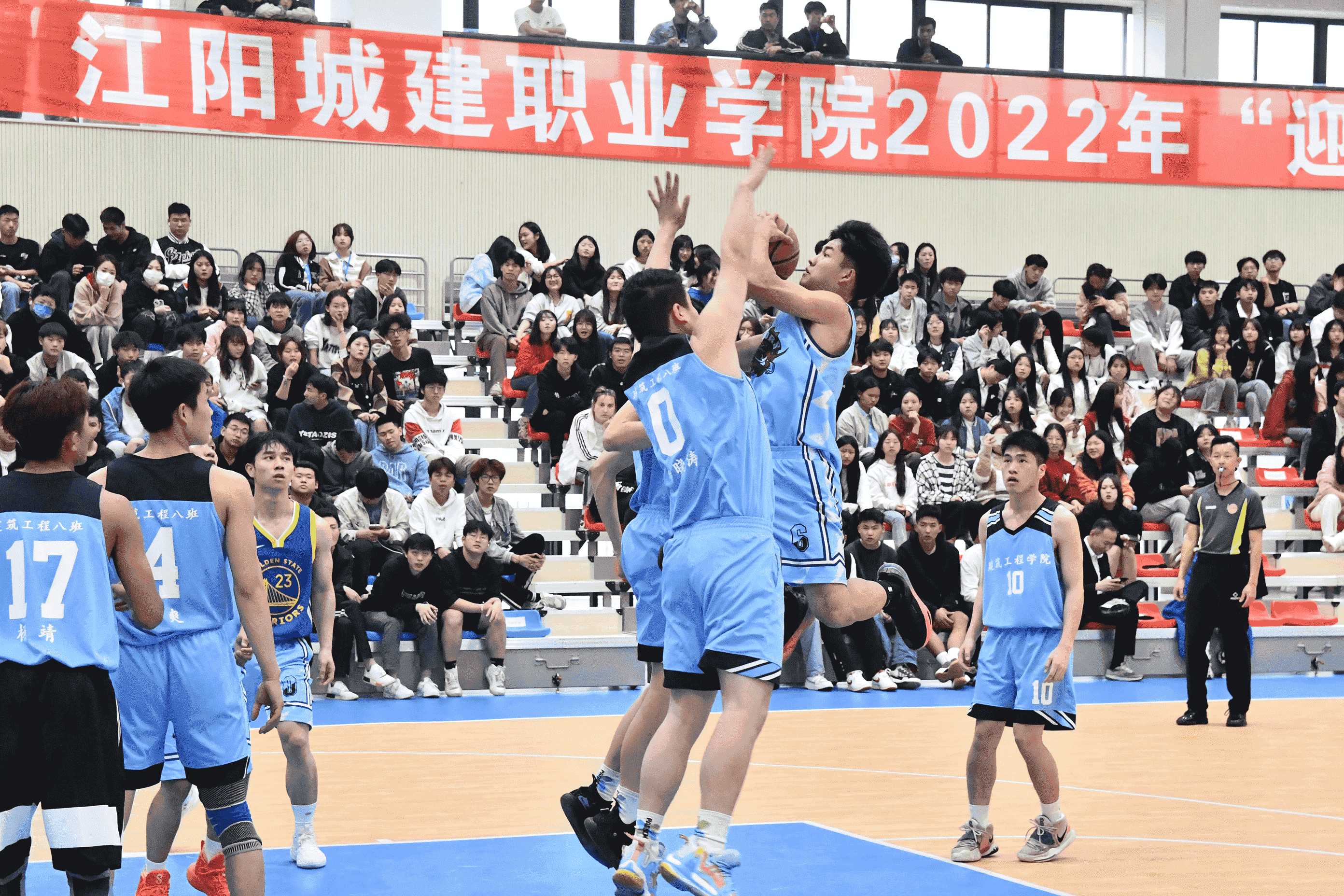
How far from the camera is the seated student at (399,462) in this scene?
1370cm

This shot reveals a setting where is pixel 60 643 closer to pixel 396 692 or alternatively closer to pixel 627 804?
pixel 627 804

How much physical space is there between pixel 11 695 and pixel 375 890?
6.43 feet

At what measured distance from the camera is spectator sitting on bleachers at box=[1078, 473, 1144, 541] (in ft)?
47.4

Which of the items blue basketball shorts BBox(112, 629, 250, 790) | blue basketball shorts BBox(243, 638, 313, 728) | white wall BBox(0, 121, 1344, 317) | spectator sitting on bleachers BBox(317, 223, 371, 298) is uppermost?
white wall BBox(0, 121, 1344, 317)

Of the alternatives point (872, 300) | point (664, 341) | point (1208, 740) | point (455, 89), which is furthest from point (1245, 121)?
point (664, 341)

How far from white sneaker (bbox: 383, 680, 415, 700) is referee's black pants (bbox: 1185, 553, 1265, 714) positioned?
A: 19.2ft

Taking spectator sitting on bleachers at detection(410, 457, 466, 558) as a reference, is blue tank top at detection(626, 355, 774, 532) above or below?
above

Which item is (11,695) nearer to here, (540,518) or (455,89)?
(540,518)

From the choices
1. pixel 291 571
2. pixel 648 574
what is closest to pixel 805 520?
pixel 648 574

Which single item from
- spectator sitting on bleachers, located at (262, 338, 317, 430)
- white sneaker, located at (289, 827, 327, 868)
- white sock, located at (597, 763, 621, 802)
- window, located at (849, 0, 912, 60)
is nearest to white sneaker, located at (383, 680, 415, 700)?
spectator sitting on bleachers, located at (262, 338, 317, 430)

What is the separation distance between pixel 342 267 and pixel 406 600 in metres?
5.66

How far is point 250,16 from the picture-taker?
16516 mm

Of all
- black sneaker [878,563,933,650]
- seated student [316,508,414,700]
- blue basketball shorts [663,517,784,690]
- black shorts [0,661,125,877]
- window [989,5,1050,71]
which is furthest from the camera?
window [989,5,1050,71]

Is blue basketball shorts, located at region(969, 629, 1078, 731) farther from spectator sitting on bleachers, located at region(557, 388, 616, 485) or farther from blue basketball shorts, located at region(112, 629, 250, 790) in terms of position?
spectator sitting on bleachers, located at region(557, 388, 616, 485)
